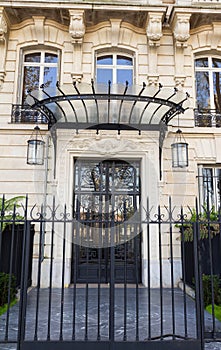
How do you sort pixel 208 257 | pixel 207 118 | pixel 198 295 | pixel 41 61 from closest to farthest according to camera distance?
pixel 198 295
pixel 208 257
pixel 207 118
pixel 41 61

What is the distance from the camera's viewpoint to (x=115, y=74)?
9.07 metres

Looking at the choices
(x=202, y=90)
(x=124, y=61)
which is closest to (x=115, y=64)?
(x=124, y=61)

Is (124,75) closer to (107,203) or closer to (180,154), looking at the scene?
(180,154)

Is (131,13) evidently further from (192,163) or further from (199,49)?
(192,163)

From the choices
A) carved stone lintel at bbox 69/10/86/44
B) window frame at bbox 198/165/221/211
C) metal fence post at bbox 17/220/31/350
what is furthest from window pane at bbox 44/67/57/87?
metal fence post at bbox 17/220/31/350

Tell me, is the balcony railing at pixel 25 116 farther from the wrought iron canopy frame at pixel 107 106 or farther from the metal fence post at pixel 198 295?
the metal fence post at pixel 198 295

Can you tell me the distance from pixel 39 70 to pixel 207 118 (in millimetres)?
5122

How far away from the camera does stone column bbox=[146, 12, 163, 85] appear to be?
8.56 m

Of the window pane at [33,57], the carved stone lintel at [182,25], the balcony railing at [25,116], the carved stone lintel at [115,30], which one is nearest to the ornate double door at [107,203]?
the balcony railing at [25,116]

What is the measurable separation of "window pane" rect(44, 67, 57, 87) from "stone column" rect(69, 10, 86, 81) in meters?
0.74

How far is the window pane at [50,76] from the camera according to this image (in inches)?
355

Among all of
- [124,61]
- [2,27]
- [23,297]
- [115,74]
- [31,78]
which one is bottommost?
[23,297]

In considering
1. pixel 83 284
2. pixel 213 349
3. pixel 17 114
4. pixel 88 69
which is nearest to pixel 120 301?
pixel 83 284

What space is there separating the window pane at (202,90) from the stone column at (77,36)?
3.49 meters
